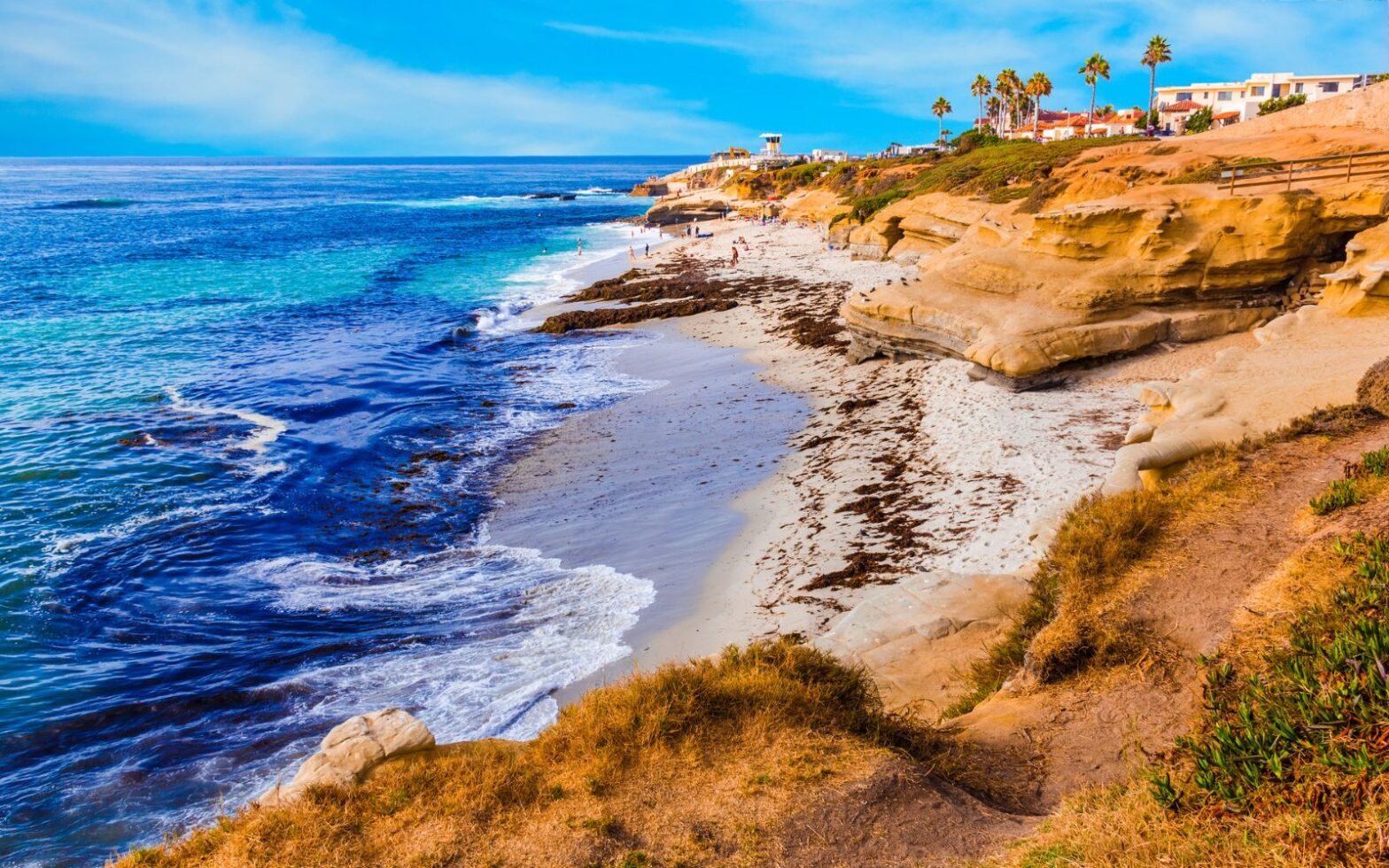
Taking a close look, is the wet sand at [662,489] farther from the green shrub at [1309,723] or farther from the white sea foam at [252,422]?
the white sea foam at [252,422]

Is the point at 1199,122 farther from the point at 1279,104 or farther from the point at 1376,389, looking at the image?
the point at 1376,389

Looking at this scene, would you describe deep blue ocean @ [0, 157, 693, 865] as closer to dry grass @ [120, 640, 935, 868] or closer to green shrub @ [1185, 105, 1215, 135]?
dry grass @ [120, 640, 935, 868]

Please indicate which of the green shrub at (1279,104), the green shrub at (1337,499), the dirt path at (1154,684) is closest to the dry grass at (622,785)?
the dirt path at (1154,684)

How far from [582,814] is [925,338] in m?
16.5

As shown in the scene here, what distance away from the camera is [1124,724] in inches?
238

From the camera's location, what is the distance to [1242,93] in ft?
238

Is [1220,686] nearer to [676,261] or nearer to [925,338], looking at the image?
[925,338]

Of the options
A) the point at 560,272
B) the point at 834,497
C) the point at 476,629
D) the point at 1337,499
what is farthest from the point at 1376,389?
the point at 560,272

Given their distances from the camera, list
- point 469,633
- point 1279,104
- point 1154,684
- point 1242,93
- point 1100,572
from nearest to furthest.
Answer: point 1154,684
point 1100,572
point 469,633
point 1279,104
point 1242,93

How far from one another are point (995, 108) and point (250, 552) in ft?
318

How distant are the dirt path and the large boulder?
452cm

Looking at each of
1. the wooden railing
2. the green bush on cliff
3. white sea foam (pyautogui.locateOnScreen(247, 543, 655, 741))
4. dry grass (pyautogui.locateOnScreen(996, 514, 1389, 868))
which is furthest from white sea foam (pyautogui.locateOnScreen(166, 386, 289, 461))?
the green bush on cliff

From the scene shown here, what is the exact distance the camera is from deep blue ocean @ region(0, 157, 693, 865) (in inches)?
369

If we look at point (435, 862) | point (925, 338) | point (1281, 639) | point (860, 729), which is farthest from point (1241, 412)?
point (435, 862)
